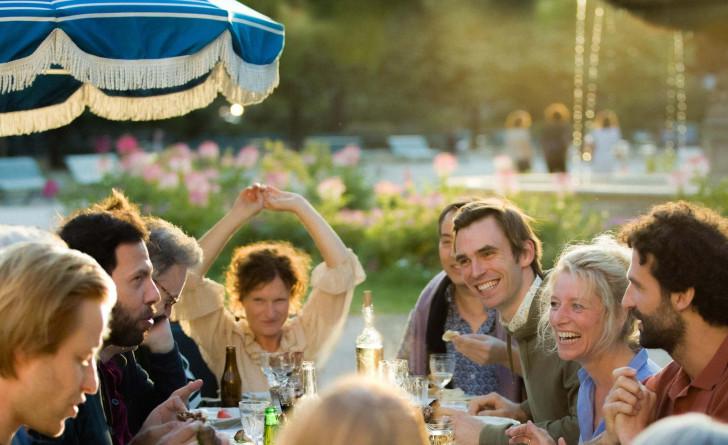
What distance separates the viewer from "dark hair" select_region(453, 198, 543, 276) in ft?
16.1

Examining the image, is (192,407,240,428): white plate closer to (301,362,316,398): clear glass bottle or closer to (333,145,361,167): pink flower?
(301,362,316,398): clear glass bottle

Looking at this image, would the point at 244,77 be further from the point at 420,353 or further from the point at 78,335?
the point at 78,335

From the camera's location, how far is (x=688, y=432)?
163 centimetres

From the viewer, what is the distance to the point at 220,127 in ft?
124

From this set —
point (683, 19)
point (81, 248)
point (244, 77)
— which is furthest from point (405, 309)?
point (81, 248)

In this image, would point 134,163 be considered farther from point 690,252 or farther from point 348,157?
point 690,252

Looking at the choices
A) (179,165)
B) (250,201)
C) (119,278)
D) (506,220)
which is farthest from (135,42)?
(179,165)

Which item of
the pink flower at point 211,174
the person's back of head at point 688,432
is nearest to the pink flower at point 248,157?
the pink flower at point 211,174

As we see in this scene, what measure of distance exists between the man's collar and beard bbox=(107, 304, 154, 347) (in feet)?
5.13

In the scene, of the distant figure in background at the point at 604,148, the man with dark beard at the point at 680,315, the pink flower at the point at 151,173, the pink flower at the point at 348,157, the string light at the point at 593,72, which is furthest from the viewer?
the string light at the point at 593,72

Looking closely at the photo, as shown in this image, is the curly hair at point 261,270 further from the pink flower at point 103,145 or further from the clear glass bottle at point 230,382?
the pink flower at point 103,145

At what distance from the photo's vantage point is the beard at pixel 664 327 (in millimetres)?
3480

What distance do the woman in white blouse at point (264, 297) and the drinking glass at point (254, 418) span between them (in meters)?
1.41

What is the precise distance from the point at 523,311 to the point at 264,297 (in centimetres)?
131
